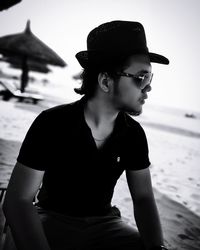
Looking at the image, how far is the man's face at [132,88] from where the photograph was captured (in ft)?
5.77

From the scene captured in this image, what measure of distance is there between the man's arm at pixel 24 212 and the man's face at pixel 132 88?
31.0 inches

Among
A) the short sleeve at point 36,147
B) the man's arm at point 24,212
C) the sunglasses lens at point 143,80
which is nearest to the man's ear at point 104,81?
the sunglasses lens at point 143,80

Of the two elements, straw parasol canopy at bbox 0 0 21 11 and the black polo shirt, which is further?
straw parasol canopy at bbox 0 0 21 11

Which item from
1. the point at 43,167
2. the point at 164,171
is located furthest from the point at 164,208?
the point at 43,167

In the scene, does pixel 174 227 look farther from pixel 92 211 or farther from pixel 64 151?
pixel 64 151

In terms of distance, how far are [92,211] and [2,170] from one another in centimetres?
320

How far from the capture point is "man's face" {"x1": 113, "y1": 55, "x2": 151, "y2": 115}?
69.3 inches

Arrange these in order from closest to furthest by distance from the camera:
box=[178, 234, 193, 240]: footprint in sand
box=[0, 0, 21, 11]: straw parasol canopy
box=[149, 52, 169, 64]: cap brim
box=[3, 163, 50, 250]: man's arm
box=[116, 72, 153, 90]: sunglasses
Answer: box=[3, 163, 50, 250]: man's arm, box=[116, 72, 153, 90]: sunglasses, box=[149, 52, 169, 64]: cap brim, box=[178, 234, 193, 240]: footprint in sand, box=[0, 0, 21, 11]: straw parasol canopy

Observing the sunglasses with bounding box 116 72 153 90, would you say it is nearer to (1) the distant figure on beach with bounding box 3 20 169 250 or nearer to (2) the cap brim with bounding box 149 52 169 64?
(1) the distant figure on beach with bounding box 3 20 169 250

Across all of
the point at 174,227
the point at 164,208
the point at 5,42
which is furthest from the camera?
the point at 5,42

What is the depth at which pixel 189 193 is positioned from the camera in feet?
17.4

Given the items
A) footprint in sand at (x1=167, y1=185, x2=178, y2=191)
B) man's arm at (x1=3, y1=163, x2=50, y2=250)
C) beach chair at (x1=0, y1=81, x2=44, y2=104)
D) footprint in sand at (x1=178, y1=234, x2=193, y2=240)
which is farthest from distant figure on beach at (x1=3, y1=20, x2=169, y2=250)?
beach chair at (x1=0, y1=81, x2=44, y2=104)

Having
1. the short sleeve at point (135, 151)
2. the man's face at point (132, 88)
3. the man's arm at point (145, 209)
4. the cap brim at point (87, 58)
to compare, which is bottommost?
the man's arm at point (145, 209)

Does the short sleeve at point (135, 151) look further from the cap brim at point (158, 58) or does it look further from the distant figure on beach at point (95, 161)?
the cap brim at point (158, 58)
